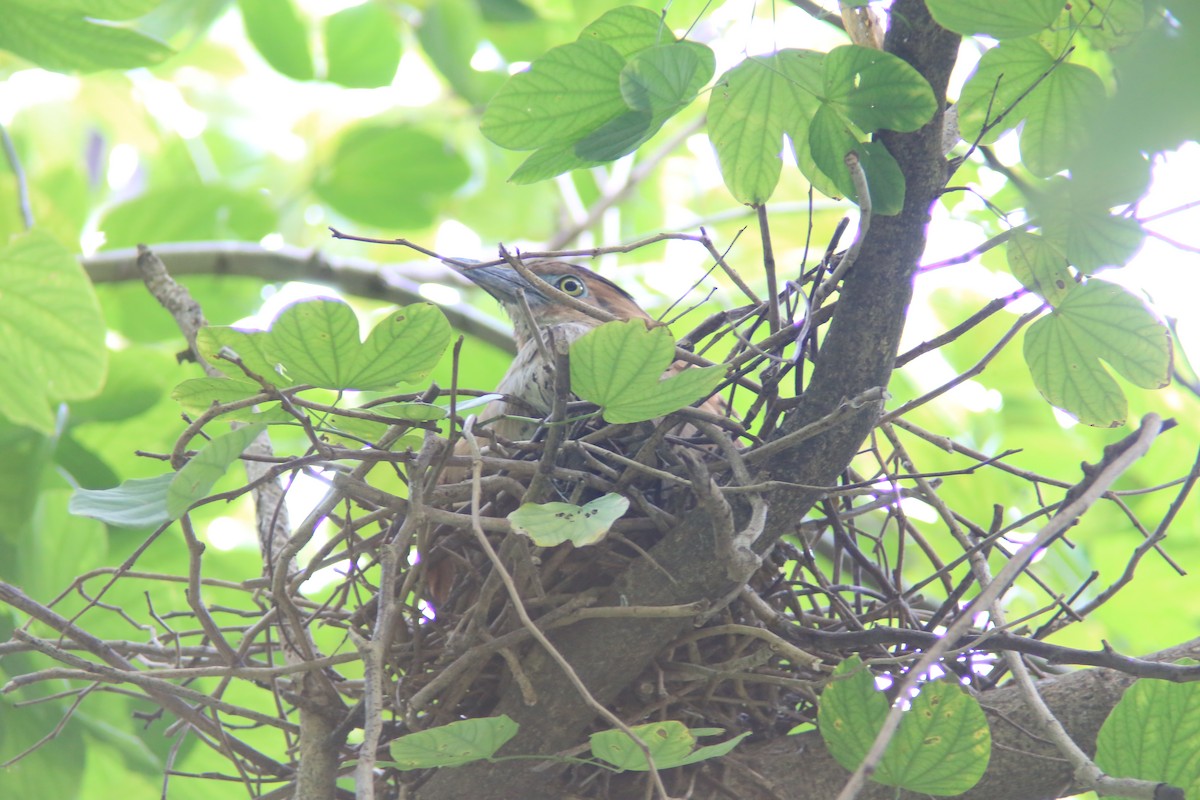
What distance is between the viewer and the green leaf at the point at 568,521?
4.70ft

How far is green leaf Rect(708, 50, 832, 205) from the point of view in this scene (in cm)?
171

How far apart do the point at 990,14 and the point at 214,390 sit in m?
1.26

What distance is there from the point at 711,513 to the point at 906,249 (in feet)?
1.79

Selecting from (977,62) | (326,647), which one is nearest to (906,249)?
(977,62)

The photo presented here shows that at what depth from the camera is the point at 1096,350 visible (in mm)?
1830

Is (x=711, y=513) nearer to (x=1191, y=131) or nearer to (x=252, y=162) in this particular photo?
(x=1191, y=131)

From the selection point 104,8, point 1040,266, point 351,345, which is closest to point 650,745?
point 351,345

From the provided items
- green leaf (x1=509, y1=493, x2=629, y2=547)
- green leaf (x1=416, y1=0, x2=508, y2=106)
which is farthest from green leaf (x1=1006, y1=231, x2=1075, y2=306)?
green leaf (x1=416, y1=0, x2=508, y2=106)

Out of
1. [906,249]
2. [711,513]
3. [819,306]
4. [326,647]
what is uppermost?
[906,249]

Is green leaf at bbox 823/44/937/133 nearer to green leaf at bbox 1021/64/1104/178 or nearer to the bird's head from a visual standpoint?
green leaf at bbox 1021/64/1104/178

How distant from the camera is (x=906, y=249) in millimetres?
1735

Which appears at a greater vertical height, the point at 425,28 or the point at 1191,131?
the point at 425,28

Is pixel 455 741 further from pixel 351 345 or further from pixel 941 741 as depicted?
pixel 941 741

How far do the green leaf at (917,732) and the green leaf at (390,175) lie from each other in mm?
3034
